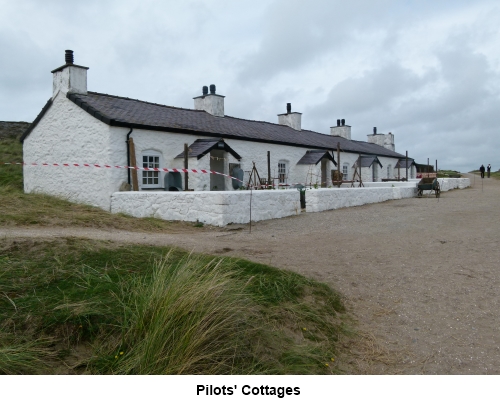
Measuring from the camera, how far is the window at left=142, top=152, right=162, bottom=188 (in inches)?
598

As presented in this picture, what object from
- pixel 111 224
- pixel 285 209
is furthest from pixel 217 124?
pixel 111 224

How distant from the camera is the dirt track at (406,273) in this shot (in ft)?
13.9

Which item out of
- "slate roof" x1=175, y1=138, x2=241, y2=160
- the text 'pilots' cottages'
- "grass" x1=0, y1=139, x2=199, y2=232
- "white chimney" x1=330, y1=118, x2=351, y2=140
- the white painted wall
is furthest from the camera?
"white chimney" x1=330, y1=118, x2=351, y2=140

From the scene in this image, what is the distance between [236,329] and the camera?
3.82m

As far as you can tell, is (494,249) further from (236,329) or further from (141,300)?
(141,300)

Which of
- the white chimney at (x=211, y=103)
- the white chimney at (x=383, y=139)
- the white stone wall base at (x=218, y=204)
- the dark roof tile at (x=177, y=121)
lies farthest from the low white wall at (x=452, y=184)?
the white chimney at (x=211, y=103)

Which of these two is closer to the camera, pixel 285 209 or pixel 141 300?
pixel 141 300

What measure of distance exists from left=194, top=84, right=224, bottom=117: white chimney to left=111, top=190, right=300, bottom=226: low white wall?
9.40 m

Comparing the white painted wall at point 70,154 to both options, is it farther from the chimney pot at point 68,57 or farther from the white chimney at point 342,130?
the white chimney at point 342,130

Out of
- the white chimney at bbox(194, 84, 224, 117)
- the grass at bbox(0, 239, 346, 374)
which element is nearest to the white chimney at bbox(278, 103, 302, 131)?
the white chimney at bbox(194, 84, 224, 117)

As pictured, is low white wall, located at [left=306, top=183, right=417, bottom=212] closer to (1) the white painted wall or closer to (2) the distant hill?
(1) the white painted wall

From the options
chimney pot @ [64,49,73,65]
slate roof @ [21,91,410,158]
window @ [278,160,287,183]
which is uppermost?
chimney pot @ [64,49,73,65]

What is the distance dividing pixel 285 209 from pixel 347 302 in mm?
7678

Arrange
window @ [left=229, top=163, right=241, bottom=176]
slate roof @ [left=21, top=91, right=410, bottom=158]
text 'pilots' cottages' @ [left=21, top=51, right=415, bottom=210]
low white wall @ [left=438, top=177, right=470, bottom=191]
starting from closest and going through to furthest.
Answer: text 'pilots' cottages' @ [left=21, top=51, right=415, bottom=210], slate roof @ [left=21, top=91, right=410, bottom=158], window @ [left=229, top=163, right=241, bottom=176], low white wall @ [left=438, top=177, right=470, bottom=191]
